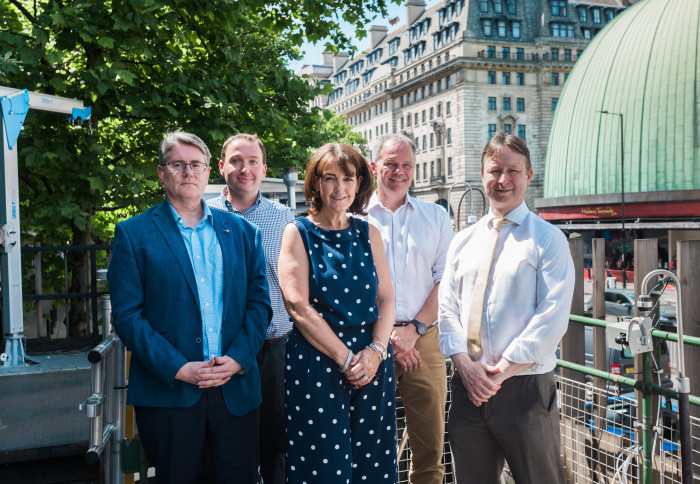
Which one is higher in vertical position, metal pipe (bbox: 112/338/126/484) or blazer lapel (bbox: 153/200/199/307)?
blazer lapel (bbox: 153/200/199/307)

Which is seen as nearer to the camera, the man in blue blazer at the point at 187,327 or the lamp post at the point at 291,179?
the man in blue blazer at the point at 187,327

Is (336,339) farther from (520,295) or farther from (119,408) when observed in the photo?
(119,408)

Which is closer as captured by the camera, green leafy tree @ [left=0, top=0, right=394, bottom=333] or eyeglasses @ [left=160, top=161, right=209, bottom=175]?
eyeglasses @ [left=160, top=161, right=209, bottom=175]

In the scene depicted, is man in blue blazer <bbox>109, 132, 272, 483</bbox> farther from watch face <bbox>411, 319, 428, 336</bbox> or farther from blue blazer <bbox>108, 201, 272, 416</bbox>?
watch face <bbox>411, 319, 428, 336</bbox>

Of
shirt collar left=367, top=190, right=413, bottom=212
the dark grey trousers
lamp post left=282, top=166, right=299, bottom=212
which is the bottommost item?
the dark grey trousers

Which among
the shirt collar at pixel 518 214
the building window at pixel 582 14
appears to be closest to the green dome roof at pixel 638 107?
the building window at pixel 582 14

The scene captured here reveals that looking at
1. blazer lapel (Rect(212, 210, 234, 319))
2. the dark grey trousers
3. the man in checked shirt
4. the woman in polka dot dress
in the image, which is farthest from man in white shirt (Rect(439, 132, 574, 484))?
blazer lapel (Rect(212, 210, 234, 319))

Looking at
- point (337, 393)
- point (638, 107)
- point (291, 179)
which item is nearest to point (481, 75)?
point (638, 107)

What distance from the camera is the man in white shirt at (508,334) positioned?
287 centimetres

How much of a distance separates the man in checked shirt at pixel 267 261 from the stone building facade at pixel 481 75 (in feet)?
197

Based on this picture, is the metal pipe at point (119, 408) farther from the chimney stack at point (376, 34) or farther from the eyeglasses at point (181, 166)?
the chimney stack at point (376, 34)

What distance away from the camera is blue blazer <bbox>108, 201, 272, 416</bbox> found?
9.03ft

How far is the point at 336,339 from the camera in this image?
282cm

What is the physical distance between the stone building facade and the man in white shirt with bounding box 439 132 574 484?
60285mm
